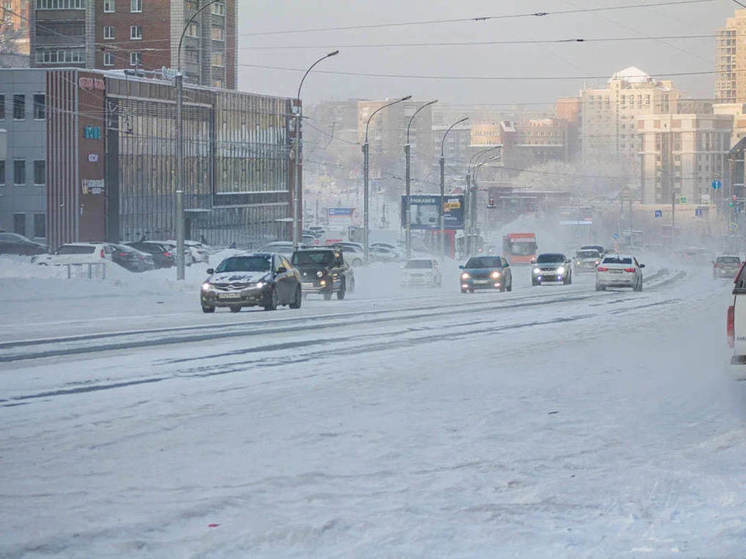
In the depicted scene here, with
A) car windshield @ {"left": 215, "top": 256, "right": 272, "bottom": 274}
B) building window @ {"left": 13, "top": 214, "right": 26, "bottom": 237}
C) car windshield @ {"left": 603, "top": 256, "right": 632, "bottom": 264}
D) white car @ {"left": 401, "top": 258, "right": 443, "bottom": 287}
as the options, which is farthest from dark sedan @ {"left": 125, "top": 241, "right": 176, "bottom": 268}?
car windshield @ {"left": 215, "top": 256, "right": 272, "bottom": 274}

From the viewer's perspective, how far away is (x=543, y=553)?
7.07 metres

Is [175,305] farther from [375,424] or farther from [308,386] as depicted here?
[375,424]

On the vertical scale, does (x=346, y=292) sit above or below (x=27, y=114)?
below

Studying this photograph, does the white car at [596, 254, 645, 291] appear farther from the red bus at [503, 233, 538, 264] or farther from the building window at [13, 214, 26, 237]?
the red bus at [503, 233, 538, 264]

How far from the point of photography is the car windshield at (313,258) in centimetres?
4044

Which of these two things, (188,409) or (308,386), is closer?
(188,409)

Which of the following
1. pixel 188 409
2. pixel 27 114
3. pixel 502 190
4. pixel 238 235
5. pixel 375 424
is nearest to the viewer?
pixel 375 424

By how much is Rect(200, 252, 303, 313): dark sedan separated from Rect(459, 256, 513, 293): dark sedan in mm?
15713

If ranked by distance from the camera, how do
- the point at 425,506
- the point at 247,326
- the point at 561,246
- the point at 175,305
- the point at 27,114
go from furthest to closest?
1. the point at 561,246
2. the point at 27,114
3. the point at 175,305
4. the point at 247,326
5. the point at 425,506

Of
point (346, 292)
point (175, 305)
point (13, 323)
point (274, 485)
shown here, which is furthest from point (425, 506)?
point (346, 292)

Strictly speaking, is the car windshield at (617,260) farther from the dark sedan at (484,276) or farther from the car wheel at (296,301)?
the car wheel at (296,301)

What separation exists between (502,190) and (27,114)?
384 ft

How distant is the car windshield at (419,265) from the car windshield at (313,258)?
15.5 meters

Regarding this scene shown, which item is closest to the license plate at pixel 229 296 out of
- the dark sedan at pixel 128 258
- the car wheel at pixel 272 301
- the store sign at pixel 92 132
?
the car wheel at pixel 272 301
